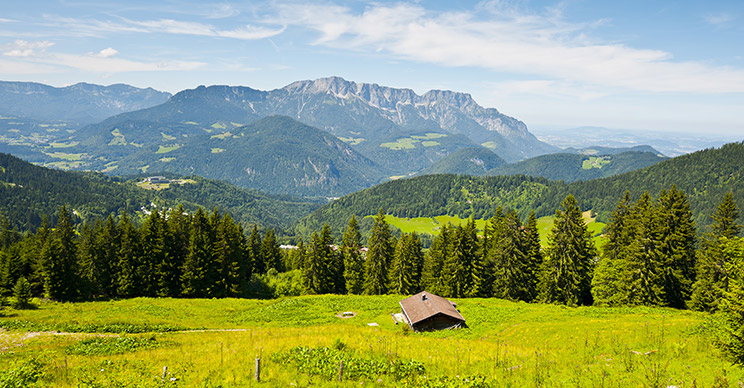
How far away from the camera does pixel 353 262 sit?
6819 cm

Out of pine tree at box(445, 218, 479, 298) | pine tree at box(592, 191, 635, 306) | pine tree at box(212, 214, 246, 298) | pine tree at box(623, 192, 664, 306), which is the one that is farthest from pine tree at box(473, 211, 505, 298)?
pine tree at box(212, 214, 246, 298)

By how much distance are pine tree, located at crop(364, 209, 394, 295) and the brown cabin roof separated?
21041mm

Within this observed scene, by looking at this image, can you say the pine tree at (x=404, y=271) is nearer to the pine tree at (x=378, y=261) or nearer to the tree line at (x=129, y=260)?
the pine tree at (x=378, y=261)

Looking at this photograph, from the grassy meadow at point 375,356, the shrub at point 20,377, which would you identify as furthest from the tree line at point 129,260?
the shrub at point 20,377

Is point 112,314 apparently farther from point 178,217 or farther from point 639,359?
point 639,359

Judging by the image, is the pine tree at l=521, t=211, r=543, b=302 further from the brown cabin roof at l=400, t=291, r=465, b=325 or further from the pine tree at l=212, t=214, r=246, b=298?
the pine tree at l=212, t=214, r=246, b=298

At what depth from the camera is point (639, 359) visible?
1775 cm

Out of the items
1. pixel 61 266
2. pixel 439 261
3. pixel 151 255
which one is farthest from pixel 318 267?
pixel 61 266

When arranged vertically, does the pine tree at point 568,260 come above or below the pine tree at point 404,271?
above

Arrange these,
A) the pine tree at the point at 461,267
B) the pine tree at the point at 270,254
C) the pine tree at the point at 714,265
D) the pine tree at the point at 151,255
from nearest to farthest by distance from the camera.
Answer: the pine tree at the point at 714,265 → the pine tree at the point at 151,255 → the pine tree at the point at 461,267 → the pine tree at the point at 270,254

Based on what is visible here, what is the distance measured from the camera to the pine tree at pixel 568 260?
50.8m

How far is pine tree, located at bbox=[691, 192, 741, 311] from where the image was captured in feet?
124

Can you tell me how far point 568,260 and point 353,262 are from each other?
3643 centimetres

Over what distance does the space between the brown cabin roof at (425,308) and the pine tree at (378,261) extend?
69.0 ft
